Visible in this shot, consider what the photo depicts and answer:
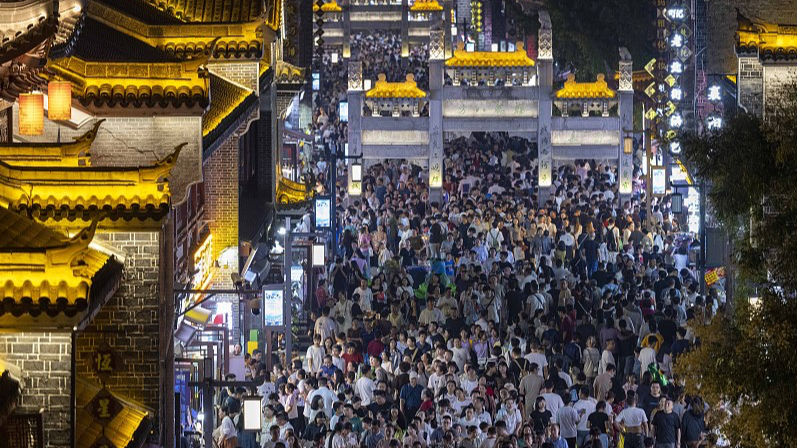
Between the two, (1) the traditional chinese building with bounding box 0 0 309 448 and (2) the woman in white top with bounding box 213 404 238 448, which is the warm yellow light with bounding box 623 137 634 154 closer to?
(1) the traditional chinese building with bounding box 0 0 309 448

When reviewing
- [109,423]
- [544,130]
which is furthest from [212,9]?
[544,130]

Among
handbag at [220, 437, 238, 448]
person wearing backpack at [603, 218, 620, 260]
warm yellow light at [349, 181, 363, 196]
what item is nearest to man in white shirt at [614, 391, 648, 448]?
handbag at [220, 437, 238, 448]

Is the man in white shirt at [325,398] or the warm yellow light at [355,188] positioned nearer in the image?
the man in white shirt at [325,398]

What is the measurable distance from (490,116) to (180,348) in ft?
83.9

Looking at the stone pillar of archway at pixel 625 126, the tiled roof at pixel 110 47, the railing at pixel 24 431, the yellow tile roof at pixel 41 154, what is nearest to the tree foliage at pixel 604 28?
the stone pillar of archway at pixel 625 126

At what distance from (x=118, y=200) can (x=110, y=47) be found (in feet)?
18.8

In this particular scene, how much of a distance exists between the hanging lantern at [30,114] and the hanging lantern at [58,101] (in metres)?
0.41

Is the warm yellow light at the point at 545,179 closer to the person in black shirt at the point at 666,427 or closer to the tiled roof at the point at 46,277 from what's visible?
the person in black shirt at the point at 666,427

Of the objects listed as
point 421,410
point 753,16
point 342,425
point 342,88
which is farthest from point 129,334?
point 342,88

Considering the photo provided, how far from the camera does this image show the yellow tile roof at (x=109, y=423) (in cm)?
1631

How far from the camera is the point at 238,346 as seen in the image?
27.8 m

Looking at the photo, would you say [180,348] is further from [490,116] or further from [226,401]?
[490,116]

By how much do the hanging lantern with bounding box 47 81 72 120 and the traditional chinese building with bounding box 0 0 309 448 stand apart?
0.13 feet

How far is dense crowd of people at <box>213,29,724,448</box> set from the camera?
22.2 metres
